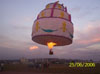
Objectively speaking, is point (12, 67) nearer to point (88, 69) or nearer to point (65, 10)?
point (88, 69)

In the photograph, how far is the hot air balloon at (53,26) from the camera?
11.7m

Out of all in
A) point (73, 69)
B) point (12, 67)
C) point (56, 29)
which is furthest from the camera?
point (12, 67)

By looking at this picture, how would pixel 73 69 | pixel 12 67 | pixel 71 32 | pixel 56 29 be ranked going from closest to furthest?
pixel 56 29 < pixel 71 32 < pixel 73 69 < pixel 12 67

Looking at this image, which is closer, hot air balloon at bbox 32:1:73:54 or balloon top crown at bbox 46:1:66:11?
hot air balloon at bbox 32:1:73:54

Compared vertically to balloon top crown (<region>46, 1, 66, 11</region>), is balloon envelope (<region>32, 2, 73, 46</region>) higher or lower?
lower

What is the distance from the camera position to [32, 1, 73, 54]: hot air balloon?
1170 centimetres

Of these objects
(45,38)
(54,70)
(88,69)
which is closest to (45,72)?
(54,70)

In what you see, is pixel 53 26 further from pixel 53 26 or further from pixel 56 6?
pixel 56 6

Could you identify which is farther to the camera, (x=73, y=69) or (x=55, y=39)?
(x=73, y=69)

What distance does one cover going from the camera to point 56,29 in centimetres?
1169

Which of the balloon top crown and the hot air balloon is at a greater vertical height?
the balloon top crown

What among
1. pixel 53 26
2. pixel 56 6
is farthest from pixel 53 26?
pixel 56 6

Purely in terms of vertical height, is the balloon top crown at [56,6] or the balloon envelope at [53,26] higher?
the balloon top crown at [56,6]

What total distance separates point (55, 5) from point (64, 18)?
5.30 ft
